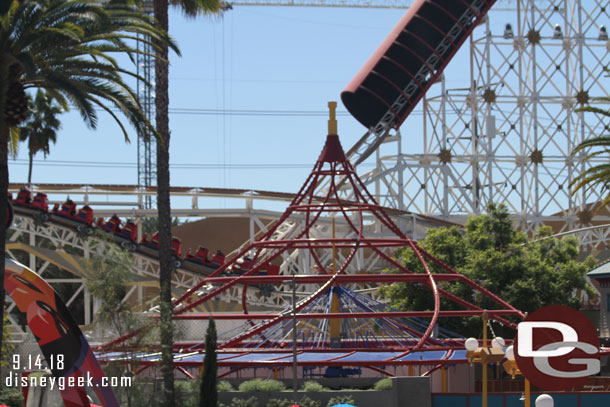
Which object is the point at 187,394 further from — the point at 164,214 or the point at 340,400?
the point at 164,214

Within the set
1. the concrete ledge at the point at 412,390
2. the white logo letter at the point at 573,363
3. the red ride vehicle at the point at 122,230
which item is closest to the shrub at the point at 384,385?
the concrete ledge at the point at 412,390

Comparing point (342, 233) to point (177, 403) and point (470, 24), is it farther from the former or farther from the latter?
point (177, 403)

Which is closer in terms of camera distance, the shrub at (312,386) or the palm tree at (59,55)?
the palm tree at (59,55)

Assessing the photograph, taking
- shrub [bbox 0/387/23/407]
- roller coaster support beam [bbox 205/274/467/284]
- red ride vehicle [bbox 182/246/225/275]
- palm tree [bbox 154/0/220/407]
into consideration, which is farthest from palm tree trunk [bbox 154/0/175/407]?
red ride vehicle [bbox 182/246/225/275]

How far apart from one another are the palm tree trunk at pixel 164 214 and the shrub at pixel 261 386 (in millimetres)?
3662

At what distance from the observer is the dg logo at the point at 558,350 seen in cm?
1739

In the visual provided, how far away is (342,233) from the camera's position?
56.5 meters

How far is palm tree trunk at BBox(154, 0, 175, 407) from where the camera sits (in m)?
23.1

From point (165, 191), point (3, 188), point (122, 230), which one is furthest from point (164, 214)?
point (122, 230)

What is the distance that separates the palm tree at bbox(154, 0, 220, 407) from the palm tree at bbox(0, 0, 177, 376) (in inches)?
40.7

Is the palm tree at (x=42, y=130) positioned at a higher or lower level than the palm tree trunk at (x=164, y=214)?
higher

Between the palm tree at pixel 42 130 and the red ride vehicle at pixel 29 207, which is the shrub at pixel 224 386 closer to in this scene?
the red ride vehicle at pixel 29 207

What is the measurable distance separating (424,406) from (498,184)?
35.7 m

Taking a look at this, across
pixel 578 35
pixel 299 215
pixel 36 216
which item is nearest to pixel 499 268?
pixel 299 215
